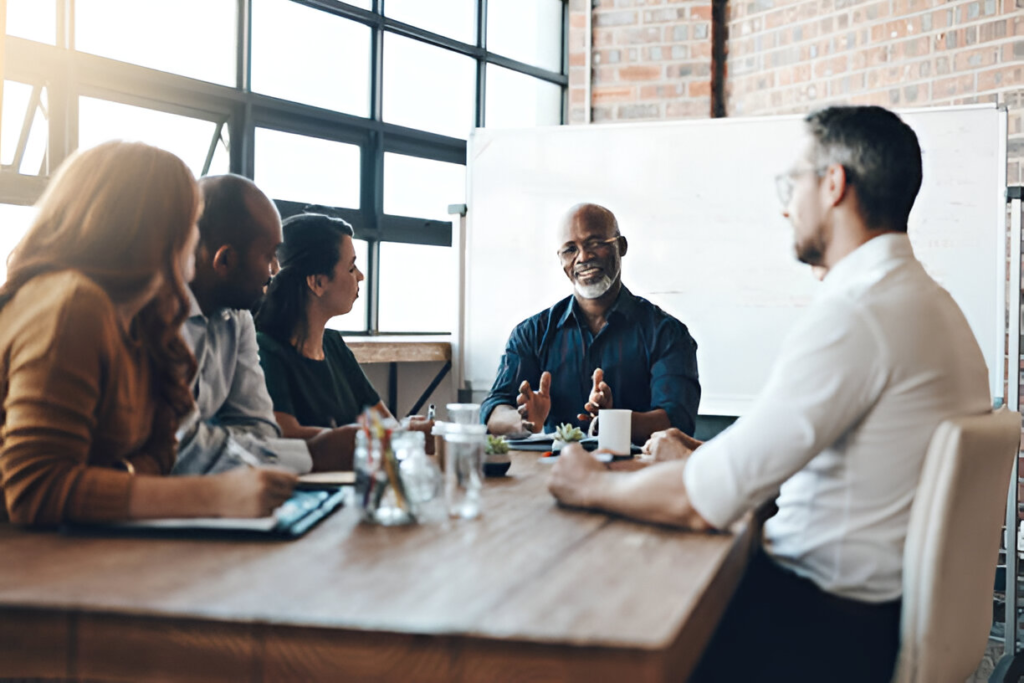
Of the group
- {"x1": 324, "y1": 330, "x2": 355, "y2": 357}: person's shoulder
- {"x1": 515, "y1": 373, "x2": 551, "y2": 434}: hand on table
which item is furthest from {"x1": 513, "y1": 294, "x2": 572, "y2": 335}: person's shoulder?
{"x1": 324, "y1": 330, "x2": 355, "y2": 357}: person's shoulder

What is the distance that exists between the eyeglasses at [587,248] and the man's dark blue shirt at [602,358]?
0.15 m

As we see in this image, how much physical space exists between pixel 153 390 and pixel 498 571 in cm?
64

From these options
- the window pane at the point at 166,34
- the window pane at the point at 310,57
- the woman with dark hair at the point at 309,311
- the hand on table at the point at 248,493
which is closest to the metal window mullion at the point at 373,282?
the window pane at the point at 310,57

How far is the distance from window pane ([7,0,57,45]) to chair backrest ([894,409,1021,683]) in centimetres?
291

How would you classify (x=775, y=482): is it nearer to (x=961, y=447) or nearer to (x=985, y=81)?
(x=961, y=447)

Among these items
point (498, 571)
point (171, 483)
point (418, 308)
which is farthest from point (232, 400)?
point (418, 308)

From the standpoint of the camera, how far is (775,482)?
1.30 m

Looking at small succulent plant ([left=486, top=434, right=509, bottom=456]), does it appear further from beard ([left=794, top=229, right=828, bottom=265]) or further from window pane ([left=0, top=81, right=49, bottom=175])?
window pane ([left=0, top=81, right=49, bottom=175])

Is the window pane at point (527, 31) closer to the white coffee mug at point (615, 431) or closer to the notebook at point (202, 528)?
the white coffee mug at point (615, 431)

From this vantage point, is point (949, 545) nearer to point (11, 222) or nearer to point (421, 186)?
point (11, 222)

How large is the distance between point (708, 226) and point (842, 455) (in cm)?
260

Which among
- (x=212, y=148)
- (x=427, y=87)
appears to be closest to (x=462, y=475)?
(x=212, y=148)

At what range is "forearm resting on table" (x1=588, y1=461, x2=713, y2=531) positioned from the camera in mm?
1338

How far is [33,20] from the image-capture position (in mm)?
2982
